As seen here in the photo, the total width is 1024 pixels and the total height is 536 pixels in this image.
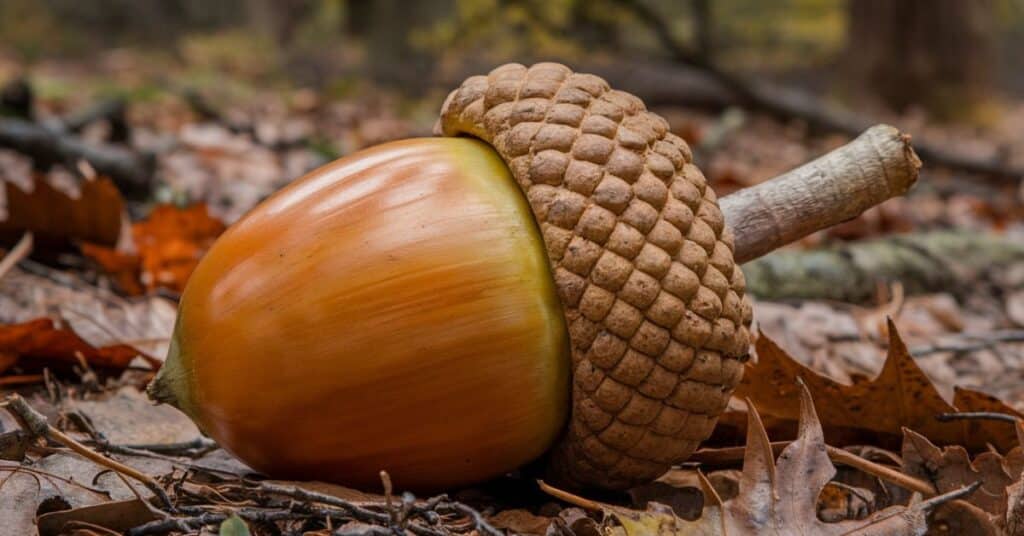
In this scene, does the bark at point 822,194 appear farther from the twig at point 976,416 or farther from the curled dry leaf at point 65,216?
the curled dry leaf at point 65,216

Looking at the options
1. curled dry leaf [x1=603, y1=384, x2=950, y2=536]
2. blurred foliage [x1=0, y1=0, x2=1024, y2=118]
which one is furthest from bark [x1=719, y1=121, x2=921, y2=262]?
blurred foliage [x1=0, y1=0, x2=1024, y2=118]

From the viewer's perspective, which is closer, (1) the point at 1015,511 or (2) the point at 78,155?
(1) the point at 1015,511

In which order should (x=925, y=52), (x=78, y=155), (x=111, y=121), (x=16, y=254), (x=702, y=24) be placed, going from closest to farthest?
(x=16, y=254)
(x=78, y=155)
(x=111, y=121)
(x=702, y=24)
(x=925, y=52)

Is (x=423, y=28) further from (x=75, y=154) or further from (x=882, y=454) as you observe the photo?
(x=882, y=454)

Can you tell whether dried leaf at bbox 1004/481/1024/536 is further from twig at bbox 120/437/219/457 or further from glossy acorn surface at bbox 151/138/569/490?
twig at bbox 120/437/219/457

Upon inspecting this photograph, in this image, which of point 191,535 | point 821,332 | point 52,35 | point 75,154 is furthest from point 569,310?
point 52,35

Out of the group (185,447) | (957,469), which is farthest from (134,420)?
(957,469)

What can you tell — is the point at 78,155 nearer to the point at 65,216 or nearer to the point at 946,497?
the point at 65,216
